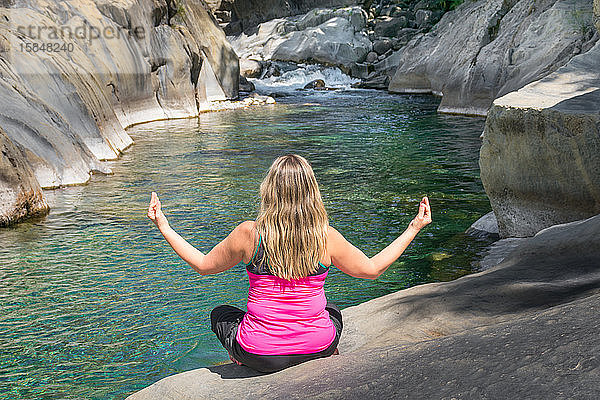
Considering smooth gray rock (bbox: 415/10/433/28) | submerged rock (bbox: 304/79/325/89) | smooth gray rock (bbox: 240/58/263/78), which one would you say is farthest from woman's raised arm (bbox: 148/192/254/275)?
smooth gray rock (bbox: 415/10/433/28)

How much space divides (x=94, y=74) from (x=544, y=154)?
11.4 meters

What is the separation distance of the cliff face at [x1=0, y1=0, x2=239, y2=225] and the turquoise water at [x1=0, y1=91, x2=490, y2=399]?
26.7 inches

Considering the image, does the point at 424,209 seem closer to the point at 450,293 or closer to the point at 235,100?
the point at 450,293

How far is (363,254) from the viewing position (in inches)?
134

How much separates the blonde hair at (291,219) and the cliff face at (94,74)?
590cm

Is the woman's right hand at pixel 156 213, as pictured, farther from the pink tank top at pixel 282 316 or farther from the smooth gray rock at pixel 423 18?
the smooth gray rock at pixel 423 18

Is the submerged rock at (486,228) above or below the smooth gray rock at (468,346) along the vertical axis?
below

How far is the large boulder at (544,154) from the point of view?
19.9 feet

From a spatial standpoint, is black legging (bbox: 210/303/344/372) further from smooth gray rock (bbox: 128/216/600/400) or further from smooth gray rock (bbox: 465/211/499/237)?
smooth gray rock (bbox: 465/211/499/237)

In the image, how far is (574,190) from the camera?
6289mm

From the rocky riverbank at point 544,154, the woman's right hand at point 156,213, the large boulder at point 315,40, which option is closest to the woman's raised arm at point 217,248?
the woman's right hand at point 156,213

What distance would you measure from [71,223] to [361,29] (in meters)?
33.5

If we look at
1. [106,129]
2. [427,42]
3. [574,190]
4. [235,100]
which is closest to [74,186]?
[106,129]

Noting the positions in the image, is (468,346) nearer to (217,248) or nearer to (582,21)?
(217,248)
